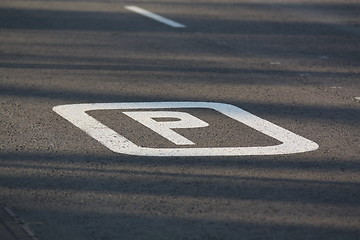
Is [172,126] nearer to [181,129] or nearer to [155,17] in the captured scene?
[181,129]

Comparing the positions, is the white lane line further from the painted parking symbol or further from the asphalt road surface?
the painted parking symbol

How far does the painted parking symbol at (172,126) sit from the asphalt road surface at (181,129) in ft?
0.06

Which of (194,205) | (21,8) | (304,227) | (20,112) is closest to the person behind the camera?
(304,227)

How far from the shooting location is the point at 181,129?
773 cm

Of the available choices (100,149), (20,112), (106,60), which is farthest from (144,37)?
(100,149)

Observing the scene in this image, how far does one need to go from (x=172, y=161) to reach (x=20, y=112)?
206cm

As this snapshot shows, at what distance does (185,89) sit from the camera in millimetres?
9344

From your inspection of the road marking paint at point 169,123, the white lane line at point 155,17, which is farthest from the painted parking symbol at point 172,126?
the white lane line at point 155,17

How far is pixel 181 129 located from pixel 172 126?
0.10 metres

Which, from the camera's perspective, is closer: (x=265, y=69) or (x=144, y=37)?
(x=265, y=69)

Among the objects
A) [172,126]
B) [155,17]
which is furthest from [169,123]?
[155,17]

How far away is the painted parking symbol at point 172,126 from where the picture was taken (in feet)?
23.4

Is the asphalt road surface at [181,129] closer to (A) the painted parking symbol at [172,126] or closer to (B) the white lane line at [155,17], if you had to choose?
(A) the painted parking symbol at [172,126]

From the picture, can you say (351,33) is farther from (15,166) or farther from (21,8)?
(15,166)
